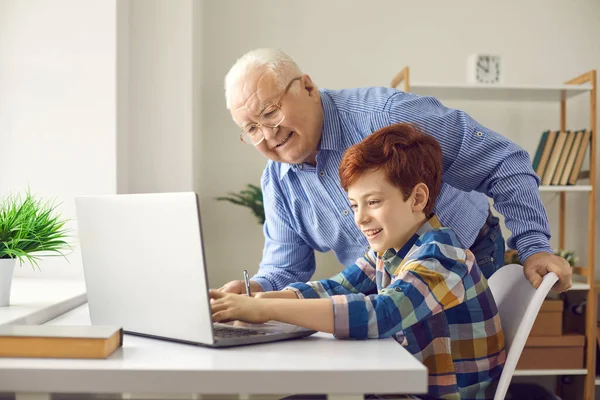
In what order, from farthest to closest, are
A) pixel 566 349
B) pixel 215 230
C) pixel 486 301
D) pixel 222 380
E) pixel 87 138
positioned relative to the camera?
pixel 215 230
pixel 566 349
pixel 87 138
pixel 486 301
pixel 222 380

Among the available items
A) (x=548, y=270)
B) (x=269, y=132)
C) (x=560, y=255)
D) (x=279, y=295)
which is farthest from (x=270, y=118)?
(x=560, y=255)

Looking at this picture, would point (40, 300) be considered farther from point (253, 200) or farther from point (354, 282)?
point (253, 200)

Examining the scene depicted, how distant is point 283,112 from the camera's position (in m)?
1.64

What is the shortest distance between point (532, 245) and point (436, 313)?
441 mm

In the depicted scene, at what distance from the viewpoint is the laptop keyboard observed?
114cm

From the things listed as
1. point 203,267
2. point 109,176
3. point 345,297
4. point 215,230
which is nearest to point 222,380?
point 203,267

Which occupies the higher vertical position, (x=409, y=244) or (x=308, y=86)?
(x=308, y=86)

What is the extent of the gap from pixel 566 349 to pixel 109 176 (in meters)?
2.13

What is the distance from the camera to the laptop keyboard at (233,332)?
1.14 m

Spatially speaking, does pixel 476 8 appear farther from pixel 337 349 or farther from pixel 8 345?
pixel 8 345

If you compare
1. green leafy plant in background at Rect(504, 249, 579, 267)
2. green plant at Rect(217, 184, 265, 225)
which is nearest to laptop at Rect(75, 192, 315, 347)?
green plant at Rect(217, 184, 265, 225)

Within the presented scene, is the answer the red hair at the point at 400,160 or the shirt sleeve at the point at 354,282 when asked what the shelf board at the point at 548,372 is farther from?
the red hair at the point at 400,160

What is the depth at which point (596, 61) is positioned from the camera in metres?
3.47

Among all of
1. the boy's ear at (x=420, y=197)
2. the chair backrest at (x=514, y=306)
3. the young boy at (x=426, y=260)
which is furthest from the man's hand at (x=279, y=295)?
the chair backrest at (x=514, y=306)
